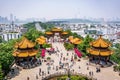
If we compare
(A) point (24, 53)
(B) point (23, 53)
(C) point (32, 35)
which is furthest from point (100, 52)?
(C) point (32, 35)

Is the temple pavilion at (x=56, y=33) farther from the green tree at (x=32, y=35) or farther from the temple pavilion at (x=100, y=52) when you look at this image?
the temple pavilion at (x=100, y=52)

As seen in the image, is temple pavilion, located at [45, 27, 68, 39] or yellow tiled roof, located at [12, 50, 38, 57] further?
temple pavilion, located at [45, 27, 68, 39]

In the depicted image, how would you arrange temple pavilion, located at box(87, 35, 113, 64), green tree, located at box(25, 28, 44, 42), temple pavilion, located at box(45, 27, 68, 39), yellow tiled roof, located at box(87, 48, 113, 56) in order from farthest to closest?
temple pavilion, located at box(45, 27, 68, 39)
green tree, located at box(25, 28, 44, 42)
temple pavilion, located at box(87, 35, 113, 64)
yellow tiled roof, located at box(87, 48, 113, 56)

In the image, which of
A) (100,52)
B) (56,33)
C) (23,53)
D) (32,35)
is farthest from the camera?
(56,33)

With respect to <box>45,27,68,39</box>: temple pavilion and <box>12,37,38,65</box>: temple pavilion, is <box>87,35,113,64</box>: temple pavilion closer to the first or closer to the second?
<box>12,37,38,65</box>: temple pavilion

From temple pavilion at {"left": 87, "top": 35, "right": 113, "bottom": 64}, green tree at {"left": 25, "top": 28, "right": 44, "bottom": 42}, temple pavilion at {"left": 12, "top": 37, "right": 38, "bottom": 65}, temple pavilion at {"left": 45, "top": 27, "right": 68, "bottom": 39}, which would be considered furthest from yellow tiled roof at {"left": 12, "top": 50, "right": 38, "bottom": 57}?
temple pavilion at {"left": 45, "top": 27, "right": 68, "bottom": 39}

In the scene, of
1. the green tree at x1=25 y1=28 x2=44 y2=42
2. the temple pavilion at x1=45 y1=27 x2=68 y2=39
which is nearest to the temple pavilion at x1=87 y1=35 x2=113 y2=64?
the green tree at x1=25 y1=28 x2=44 y2=42

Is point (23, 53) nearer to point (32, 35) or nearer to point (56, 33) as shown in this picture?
point (32, 35)

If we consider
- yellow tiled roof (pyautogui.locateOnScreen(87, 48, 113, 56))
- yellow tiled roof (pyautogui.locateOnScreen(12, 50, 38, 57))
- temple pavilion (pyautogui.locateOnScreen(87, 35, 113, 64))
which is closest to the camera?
yellow tiled roof (pyautogui.locateOnScreen(12, 50, 38, 57))

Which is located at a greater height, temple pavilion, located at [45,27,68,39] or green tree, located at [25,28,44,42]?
green tree, located at [25,28,44,42]

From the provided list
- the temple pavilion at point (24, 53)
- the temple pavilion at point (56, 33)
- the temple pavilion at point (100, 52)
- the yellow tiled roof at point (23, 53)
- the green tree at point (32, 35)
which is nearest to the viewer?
the yellow tiled roof at point (23, 53)

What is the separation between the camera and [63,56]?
46406mm

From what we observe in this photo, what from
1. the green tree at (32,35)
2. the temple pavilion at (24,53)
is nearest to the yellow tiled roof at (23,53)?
the temple pavilion at (24,53)

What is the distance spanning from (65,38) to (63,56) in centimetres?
2852
